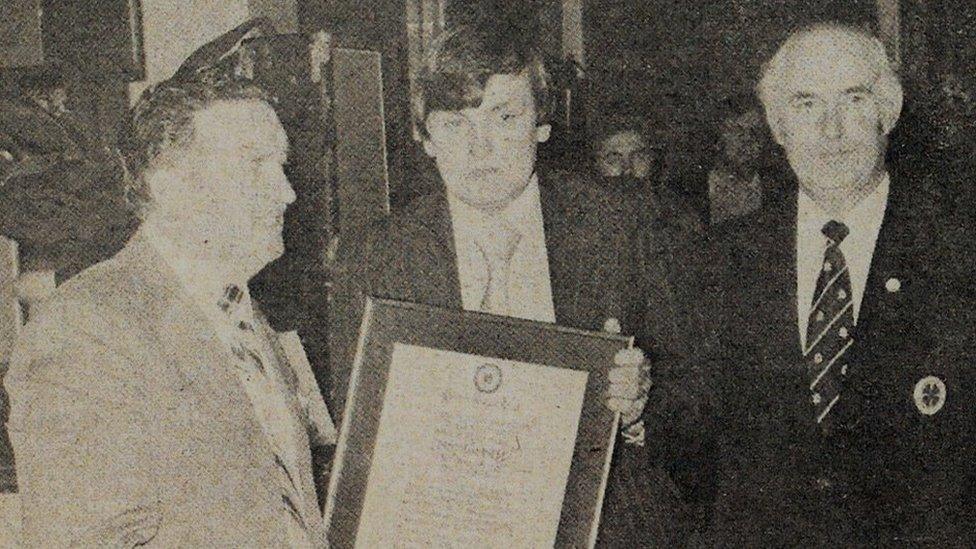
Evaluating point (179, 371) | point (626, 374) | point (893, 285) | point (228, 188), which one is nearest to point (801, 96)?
point (893, 285)

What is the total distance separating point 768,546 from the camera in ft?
5.06

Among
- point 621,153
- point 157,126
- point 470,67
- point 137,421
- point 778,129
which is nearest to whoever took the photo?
point 137,421

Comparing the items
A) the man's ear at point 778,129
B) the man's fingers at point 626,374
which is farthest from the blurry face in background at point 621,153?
the man's fingers at point 626,374

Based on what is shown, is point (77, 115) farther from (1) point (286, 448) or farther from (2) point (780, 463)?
(2) point (780, 463)

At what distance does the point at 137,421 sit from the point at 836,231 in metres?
0.99

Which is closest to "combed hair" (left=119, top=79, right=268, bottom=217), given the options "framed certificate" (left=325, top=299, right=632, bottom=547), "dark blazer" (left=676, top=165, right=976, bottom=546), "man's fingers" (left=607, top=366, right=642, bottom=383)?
"framed certificate" (left=325, top=299, right=632, bottom=547)

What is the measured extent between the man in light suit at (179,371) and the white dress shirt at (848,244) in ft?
2.43

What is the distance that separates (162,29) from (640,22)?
900 mm

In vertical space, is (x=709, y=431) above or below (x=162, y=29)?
below

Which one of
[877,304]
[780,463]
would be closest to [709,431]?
[780,463]

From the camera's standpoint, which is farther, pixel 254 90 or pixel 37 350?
pixel 254 90

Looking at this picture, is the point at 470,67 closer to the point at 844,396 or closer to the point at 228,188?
the point at 228,188

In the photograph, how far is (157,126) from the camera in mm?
1206

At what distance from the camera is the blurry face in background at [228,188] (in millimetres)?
1214
